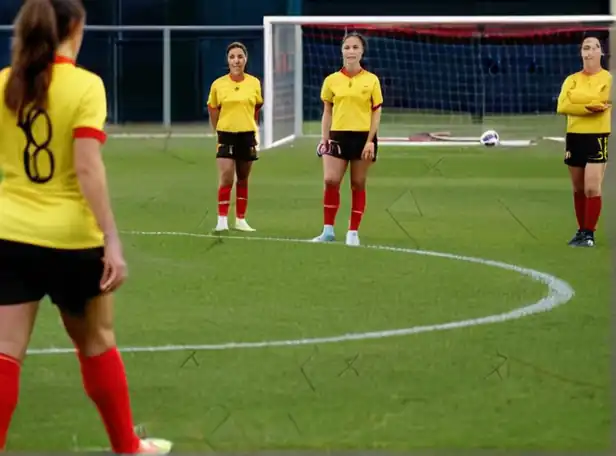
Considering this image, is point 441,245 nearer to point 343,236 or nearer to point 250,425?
point 343,236

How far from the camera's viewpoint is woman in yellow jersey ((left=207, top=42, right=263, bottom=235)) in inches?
587

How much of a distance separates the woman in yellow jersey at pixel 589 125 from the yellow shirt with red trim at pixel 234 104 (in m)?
3.20

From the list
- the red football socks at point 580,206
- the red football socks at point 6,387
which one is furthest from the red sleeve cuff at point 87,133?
the red football socks at point 580,206

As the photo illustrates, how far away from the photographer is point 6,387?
5273mm

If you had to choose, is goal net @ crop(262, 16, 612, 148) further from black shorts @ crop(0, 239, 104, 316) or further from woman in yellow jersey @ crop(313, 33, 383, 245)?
black shorts @ crop(0, 239, 104, 316)

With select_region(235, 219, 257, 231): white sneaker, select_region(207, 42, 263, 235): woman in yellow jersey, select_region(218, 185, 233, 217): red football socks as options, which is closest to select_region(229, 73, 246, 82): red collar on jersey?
select_region(207, 42, 263, 235): woman in yellow jersey

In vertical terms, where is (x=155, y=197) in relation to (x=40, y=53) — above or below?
below

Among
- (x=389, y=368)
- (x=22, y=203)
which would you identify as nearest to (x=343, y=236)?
(x=389, y=368)

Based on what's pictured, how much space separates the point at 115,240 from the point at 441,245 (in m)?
8.71

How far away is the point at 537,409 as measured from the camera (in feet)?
22.5

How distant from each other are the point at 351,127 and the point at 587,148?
2.07m

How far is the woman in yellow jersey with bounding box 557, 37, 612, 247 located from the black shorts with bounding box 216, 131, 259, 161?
3195 millimetres

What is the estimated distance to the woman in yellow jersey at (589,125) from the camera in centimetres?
1327

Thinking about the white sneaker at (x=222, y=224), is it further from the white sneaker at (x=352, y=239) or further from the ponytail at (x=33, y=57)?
the ponytail at (x=33, y=57)
